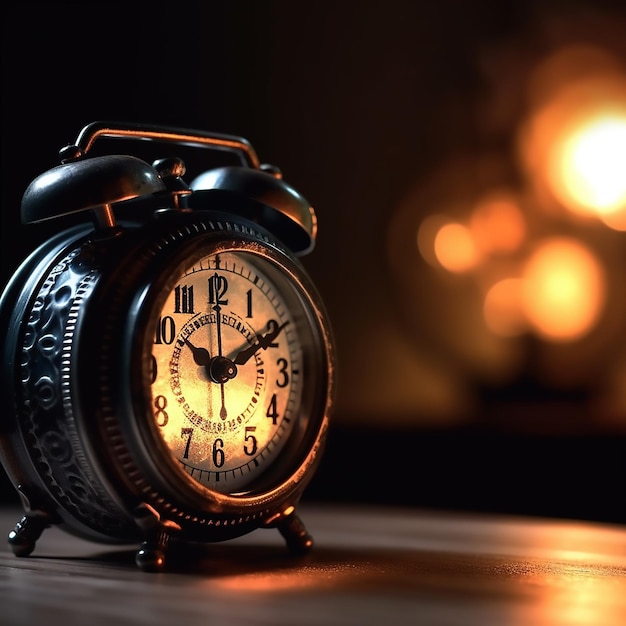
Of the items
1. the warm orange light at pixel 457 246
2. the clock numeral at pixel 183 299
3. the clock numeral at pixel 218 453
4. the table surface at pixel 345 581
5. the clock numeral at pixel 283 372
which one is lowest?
the table surface at pixel 345 581

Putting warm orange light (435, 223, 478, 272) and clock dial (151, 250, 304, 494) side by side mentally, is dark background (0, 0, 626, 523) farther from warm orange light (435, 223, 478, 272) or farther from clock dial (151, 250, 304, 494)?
clock dial (151, 250, 304, 494)

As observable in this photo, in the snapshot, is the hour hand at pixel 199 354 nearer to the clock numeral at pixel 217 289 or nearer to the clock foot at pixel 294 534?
the clock numeral at pixel 217 289

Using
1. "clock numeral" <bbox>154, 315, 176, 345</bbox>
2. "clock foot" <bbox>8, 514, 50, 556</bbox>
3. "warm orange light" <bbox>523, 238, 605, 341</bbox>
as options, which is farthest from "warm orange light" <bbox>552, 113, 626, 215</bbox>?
"clock foot" <bbox>8, 514, 50, 556</bbox>

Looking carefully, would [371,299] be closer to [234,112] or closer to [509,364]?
[509,364]

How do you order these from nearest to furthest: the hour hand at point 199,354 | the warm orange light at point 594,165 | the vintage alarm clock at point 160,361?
the vintage alarm clock at point 160,361, the hour hand at point 199,354, the warm orange light at point 594,165

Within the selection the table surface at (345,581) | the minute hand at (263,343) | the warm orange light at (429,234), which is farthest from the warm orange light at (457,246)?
the minute hand at (263,343)

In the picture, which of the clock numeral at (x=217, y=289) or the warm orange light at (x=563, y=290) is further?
the warm orange light at (x=563, y=290)

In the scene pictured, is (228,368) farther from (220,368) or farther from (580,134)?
(580,134)

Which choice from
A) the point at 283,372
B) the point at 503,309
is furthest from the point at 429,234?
the point at 283,372
